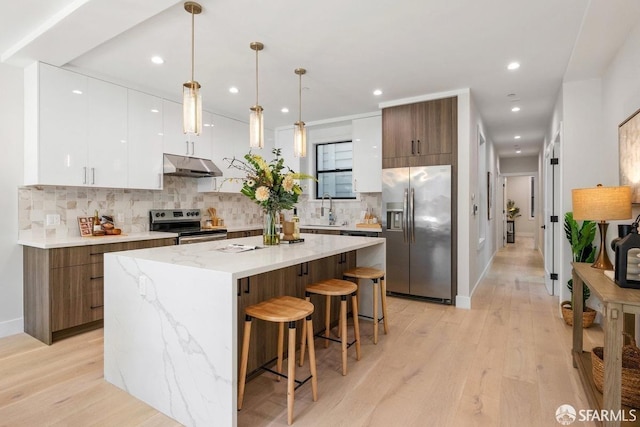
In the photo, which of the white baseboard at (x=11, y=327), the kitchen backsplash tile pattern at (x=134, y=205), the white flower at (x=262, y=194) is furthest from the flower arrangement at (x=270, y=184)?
the white baseboard at (x=11, y=327)

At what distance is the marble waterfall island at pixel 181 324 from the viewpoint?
5.49 feet

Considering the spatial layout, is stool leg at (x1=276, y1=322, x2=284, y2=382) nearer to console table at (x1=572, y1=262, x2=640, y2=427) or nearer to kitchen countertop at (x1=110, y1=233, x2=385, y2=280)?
kitchen countertop at (x1=110, y1=233, x2=385, y2=280)

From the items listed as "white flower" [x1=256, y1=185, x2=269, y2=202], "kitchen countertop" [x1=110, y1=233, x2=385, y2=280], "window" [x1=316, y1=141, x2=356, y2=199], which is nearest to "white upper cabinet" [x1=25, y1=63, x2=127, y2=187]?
"kitchen countertop" [x1=110, y1=233, x2=385, y2=280]

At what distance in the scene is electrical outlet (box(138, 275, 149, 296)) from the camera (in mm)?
2027

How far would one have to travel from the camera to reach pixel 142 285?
2043mm

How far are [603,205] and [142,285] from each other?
9.56ft

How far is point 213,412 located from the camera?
173cm

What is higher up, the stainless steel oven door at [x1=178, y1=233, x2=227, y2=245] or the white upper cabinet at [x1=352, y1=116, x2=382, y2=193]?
the white upper cabinet at [x1=352, y1=116, x2=382, y2=193]

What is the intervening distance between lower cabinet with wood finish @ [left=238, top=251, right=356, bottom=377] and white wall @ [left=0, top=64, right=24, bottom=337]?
2.57 meters

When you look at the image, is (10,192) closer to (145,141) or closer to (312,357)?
(145,141)

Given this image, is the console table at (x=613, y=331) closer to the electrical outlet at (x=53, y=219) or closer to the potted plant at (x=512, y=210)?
the electrical outlet at (x=53, y=219)

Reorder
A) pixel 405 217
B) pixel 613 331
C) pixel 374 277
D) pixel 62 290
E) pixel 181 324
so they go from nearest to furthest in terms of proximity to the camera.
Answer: pixel 613 331 → pixel 181 324 → pixel 374 277 → pixel 62 290 → pixel 405 217

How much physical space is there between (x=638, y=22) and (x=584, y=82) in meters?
1.24

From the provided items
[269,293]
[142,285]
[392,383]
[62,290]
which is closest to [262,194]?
[269,293]
